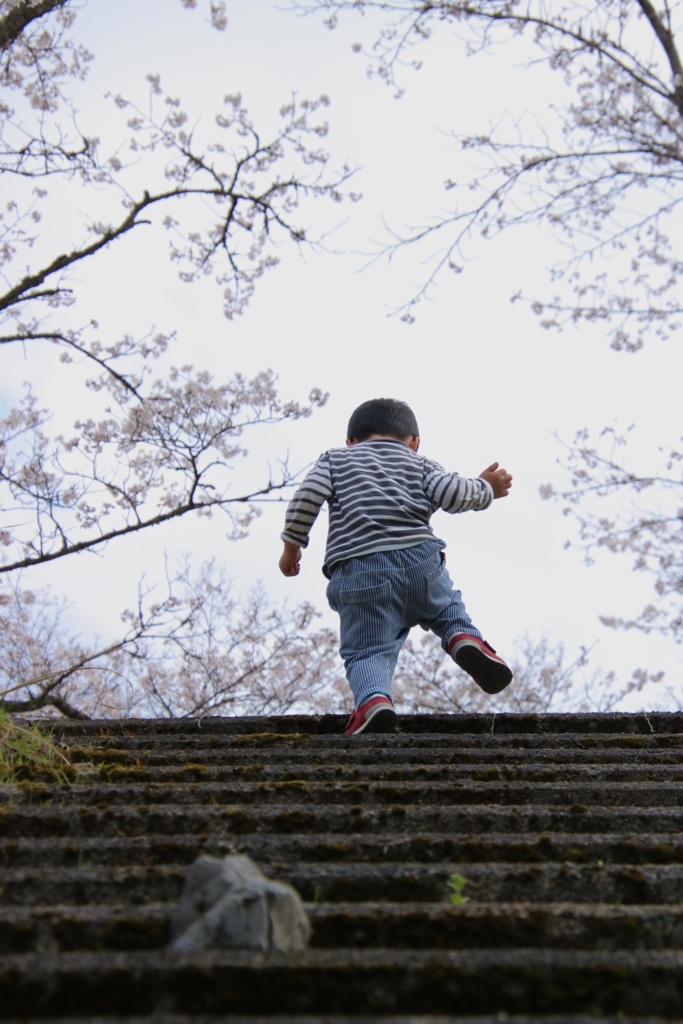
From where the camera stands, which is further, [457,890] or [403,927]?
[457,890]

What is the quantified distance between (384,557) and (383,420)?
895 millimetres

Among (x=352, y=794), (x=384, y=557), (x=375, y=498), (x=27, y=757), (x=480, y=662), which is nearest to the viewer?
(x=352, y=794)

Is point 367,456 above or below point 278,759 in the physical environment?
above

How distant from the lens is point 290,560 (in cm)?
421

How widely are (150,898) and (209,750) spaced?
149 cm

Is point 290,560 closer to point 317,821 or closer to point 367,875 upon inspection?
point 317,821

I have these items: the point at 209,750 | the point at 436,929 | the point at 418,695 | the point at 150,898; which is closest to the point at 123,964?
the point at 150,898

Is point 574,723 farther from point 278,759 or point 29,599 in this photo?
point 29,599

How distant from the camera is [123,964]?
57.7 inches

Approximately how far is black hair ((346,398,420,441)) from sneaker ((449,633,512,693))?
1177 mm

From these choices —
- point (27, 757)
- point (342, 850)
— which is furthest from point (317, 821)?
point (27, 757)

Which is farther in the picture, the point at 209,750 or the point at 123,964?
the point at 209,750

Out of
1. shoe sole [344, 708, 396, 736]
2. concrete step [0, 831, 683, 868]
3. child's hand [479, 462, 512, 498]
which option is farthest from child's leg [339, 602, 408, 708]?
concrete step [0, 831, 683, 868]

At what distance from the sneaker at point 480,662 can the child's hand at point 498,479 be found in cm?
85
